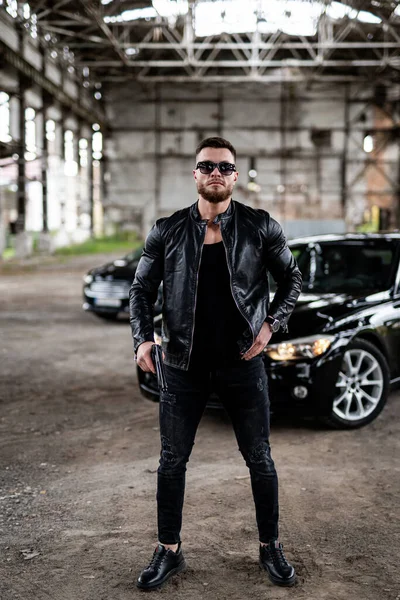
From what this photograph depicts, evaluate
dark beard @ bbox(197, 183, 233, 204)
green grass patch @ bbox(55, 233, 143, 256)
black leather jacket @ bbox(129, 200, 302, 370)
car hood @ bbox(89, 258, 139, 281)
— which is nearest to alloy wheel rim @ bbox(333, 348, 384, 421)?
black leather jacket @ bbox(129, 200, 302, 370)

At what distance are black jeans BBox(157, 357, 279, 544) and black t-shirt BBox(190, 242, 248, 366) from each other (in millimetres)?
68

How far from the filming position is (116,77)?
3497cm

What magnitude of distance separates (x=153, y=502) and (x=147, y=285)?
153 centimetres

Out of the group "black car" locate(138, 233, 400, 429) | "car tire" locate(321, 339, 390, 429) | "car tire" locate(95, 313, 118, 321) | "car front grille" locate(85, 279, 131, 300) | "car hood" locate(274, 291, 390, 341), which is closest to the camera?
"black car" locate(138, 233, 400, 429)

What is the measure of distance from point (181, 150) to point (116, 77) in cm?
488

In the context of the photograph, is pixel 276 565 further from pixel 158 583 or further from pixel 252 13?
pixel 252 13

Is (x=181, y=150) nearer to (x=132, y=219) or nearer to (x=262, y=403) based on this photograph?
(x=132, y=219)

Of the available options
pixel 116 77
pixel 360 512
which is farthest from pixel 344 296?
pixel 116 77

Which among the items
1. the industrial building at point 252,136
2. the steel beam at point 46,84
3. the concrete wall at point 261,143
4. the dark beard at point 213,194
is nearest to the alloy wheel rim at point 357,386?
the dark beard at point 213,194

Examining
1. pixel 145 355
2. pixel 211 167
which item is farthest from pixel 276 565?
pixel 211 167

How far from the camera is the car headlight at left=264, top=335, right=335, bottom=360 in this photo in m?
5.16

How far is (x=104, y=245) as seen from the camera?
109ft

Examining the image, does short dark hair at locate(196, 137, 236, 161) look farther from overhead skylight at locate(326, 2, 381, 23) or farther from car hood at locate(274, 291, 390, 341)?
overhead skylight at locate(326, 2, 381, 23)

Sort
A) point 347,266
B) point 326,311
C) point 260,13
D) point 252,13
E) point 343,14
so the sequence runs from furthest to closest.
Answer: point 343,14
point 252,13
point 260,13
point 347,266
point 326,311
